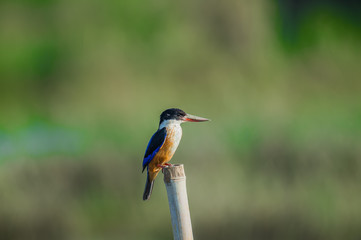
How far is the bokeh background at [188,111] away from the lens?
6.00 meters

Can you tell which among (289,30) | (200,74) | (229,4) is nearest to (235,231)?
(200,74)

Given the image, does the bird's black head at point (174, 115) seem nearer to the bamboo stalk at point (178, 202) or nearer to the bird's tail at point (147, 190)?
the bird's tail at point (147, 190)

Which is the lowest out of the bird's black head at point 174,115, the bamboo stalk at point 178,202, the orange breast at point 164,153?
the bamboo stalk at point 178,202

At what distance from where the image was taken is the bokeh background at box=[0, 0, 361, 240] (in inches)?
236

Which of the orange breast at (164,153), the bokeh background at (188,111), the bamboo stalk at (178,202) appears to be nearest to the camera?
the bamboo stalk at (178,202)

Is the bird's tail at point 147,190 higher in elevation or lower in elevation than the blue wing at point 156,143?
lower

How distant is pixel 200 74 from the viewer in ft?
41.5

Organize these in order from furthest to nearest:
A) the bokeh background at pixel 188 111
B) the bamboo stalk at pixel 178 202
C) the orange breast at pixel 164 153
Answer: the bokeh background at pixel 188 111
the orange breast at pixel 164 153
the bamboo stalk at pixel 178 202

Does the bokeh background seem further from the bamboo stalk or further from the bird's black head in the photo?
the bamboo stalk

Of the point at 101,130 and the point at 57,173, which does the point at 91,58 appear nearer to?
the point at 101,130

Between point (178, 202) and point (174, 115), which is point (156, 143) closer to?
point (174, 115)

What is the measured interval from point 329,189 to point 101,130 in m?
4.26

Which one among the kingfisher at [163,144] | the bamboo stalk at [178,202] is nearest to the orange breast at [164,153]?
the kingfisher at [163,144]

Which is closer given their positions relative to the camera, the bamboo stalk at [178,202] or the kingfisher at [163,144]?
the bamboo stalk at [178,202]
